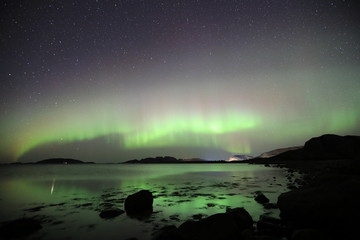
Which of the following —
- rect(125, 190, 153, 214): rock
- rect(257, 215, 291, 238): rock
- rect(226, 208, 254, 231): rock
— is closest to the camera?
rect(257, 215, 291, 238): rock

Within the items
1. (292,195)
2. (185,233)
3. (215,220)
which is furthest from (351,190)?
(185,233)

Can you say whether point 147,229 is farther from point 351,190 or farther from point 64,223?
point 351,190

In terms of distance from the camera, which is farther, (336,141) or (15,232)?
(336,141)

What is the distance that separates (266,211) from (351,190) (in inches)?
230

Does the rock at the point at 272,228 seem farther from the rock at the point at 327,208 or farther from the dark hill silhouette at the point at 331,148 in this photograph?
the dark hill silhouette at the point at 331,148

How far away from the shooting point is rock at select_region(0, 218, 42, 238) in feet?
29.3

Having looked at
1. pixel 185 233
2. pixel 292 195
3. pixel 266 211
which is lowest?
pixel 266 211

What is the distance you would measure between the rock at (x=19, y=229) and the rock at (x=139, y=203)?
4691 mm

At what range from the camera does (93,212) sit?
44.0ft

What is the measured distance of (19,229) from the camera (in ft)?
30.1

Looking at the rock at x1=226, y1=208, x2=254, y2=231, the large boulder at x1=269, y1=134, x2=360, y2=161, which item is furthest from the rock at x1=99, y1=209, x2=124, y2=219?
the large boulder at x1=269, y1=134, x2=360, y2=161

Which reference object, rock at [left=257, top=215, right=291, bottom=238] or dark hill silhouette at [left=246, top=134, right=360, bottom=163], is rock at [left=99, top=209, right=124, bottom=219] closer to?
rock at [left=257, top=215, right=291, bottom=238]

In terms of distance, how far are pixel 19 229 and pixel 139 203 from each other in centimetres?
596

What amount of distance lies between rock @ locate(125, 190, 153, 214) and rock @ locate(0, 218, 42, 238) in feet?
15.4
